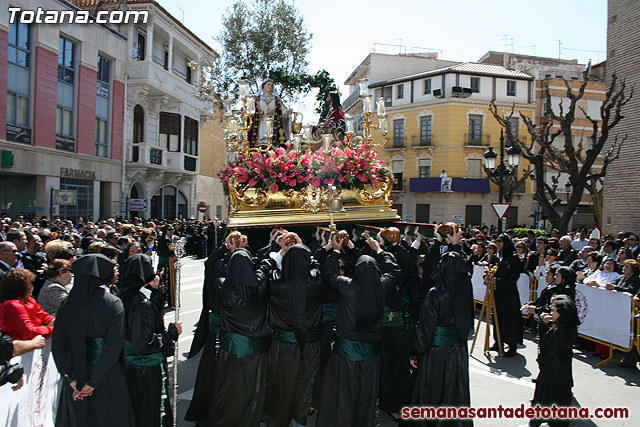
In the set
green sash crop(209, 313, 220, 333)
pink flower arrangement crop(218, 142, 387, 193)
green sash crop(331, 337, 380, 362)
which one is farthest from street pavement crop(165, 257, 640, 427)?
pink flower arrangement crop(218, 142, 387, 193)

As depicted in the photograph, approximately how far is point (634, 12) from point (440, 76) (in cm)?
2061

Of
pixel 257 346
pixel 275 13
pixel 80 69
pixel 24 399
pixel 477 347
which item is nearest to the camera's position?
pixel 24 399

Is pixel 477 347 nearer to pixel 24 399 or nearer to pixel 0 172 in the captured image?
pixel 24 399

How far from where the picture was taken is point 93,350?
376 centimetres

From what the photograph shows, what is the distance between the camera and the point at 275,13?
50.3 ft

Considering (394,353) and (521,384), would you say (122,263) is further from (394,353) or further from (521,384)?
(521,384)

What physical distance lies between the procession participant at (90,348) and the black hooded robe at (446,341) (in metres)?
2.99

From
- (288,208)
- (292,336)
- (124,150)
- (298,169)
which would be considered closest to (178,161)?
(124,150)

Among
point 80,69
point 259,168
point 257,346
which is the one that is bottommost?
point 257,346

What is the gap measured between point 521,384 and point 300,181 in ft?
14.5

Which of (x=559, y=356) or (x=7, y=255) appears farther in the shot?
(x=7, y=255)

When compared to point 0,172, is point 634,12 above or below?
above

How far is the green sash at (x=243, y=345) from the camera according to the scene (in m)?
4.79

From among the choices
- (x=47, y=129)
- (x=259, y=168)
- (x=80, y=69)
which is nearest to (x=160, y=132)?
(x=80, y=69)
